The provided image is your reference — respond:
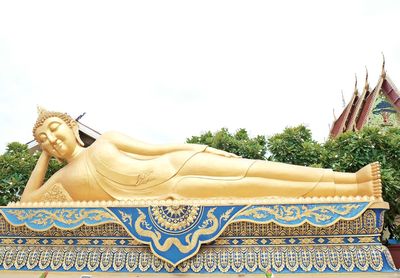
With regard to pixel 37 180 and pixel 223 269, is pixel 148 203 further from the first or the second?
pixel 37 180

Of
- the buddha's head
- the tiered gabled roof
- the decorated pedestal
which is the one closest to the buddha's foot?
the decorated pedestal

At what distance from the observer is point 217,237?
363 centimetres

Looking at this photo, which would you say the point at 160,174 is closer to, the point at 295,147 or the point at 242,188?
the point at 242,188

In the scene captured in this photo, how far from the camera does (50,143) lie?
183 inches

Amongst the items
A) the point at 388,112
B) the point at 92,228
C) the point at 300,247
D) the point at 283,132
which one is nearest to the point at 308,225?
the point at 300,247

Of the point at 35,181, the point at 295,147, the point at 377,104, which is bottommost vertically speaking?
the point at 35,181

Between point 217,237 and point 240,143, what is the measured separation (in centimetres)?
467

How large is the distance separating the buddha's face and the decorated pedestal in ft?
3.07

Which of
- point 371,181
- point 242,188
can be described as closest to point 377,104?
point 371,181

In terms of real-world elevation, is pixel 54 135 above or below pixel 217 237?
above

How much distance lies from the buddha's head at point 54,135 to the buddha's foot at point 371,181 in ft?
10.6

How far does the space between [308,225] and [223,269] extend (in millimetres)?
860

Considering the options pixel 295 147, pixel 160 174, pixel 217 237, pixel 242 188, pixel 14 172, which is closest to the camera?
pixel 217 237

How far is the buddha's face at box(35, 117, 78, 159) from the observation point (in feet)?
15.3
